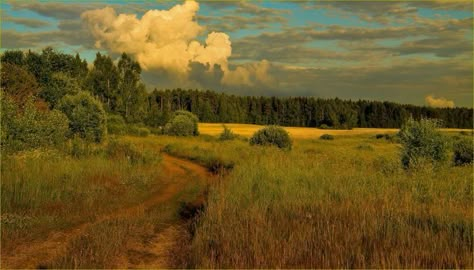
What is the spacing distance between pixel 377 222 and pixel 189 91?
12197 cm

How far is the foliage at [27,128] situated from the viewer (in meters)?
19.4

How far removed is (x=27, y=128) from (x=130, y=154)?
19.0 ft

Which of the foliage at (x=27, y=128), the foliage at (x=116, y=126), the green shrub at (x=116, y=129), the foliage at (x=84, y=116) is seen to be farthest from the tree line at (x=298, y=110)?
the foliage at (x=27, y=128)

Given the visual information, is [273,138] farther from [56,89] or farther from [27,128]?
[27,128]

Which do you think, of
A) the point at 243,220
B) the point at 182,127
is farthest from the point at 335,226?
the point at 182,127

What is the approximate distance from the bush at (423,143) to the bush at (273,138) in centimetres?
1411

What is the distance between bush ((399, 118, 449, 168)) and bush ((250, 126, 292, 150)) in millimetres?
14113

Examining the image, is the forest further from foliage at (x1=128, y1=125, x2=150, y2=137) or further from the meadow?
foliage at (x1=128, y1=125, x2=150, y2=137)

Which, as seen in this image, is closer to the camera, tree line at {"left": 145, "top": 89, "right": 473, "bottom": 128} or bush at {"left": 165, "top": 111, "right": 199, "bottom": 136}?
bush at {"left": 165, "top": 111, "right": 199, "bottom": 136}

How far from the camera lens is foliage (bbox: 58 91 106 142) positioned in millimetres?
31438

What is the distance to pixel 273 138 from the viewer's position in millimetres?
35906

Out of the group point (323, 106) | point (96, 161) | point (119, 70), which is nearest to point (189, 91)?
point (323, 106)

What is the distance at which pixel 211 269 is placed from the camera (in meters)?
7.65

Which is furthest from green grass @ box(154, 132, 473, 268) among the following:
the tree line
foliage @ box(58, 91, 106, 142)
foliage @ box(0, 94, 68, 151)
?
the tree line
